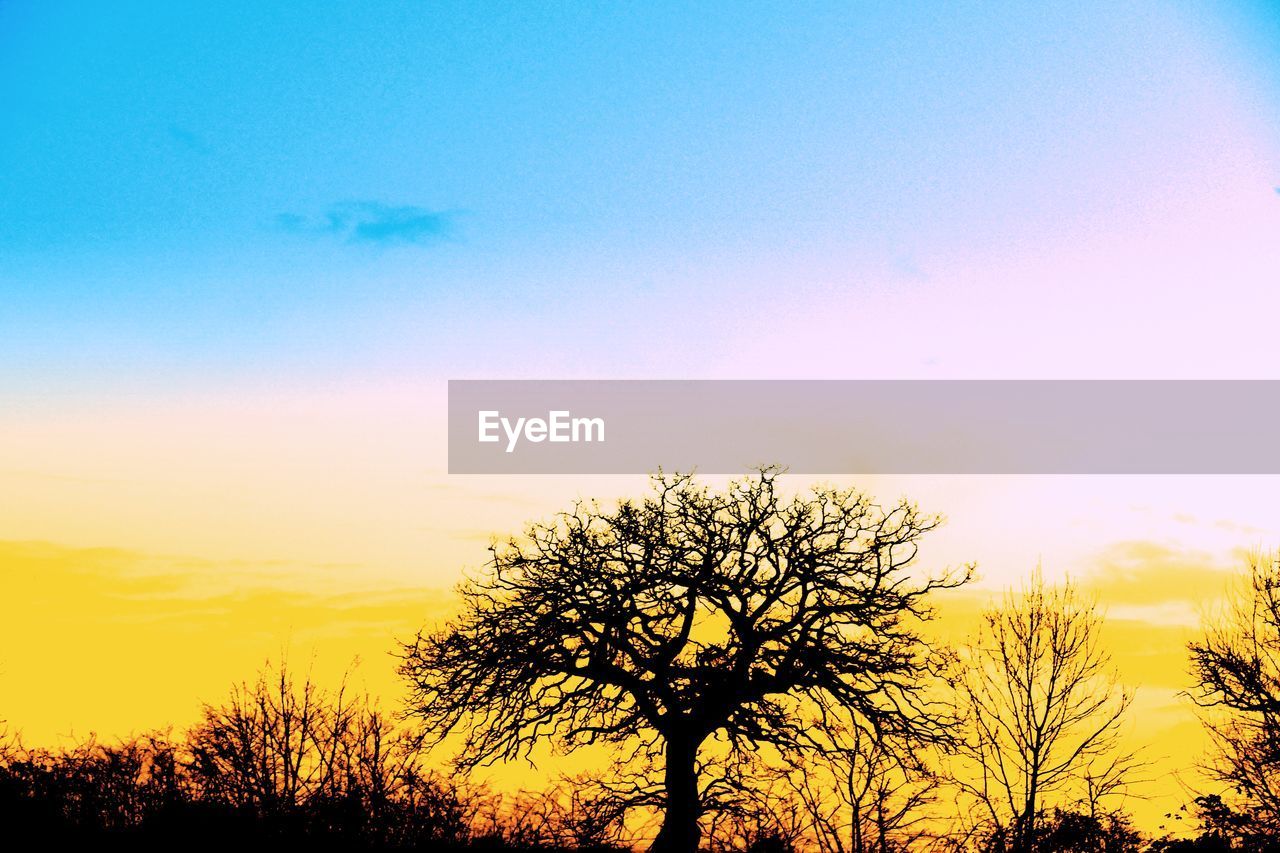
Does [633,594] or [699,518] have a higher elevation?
[699,518]

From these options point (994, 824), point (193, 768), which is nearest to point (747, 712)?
point (994, 824)

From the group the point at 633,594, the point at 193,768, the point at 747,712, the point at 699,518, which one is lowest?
the point at 193,768

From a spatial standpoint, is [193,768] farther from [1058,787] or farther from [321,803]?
[1058,787]

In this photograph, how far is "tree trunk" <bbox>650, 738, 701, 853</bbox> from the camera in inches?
983

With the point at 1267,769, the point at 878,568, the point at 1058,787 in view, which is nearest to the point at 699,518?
the point at 878,568

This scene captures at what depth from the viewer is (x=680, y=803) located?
25250 millimetres

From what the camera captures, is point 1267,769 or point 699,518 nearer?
point 699,518

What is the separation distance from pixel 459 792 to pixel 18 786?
14.5m

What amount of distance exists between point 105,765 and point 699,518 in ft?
68.9

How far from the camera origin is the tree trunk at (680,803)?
25.0 metres

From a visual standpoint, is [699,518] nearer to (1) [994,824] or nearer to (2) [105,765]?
(1) [994,824]

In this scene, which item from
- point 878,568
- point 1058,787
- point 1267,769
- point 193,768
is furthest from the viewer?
point 193,768

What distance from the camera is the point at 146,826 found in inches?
1023

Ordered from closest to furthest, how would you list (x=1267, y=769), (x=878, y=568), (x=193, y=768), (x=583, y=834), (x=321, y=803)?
(x=321, y=803), (x=583, y=834), (x=878, y=568), (x=1267, y=769), (x=193, y=768)
